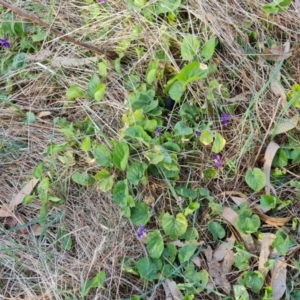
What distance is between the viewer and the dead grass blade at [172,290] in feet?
5.02

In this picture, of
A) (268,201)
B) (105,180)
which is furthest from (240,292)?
(105,180)

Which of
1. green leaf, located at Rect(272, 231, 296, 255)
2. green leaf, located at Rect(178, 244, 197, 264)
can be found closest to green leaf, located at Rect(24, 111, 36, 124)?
green leaf, located at Rect(178, 244, 197, 264)

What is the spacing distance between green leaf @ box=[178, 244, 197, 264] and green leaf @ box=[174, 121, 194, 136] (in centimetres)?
37

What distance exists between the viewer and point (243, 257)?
61.6 inches

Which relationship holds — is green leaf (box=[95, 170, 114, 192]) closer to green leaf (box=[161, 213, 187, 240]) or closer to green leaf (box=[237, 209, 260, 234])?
green leaf (box=[161, 213, 187, 240])

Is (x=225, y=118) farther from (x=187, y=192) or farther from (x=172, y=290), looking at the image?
(x=172, y=290)

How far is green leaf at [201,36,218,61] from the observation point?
5.82 ft

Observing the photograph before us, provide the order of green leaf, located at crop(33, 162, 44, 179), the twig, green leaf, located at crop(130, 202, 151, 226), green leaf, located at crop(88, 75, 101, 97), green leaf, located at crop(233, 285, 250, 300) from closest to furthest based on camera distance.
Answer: green leaf, located at crop(233, 285, 250, 300) → green leaf, located at crop(130, 202, 151, 226) → green leaf, located at crop(33, 162, 44, 179) → green leaf, located at crop(88, 75, 101, 97) → the twig

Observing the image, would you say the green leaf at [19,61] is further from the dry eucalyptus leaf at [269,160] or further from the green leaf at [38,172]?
the dry eucalyptus leaf at [269,160]

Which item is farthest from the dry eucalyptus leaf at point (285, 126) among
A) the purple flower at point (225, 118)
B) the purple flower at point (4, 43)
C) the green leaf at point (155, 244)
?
the purple flower at point (4, 43)

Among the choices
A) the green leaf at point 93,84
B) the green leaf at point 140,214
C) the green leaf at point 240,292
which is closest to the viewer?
the green leaf at point 240,292

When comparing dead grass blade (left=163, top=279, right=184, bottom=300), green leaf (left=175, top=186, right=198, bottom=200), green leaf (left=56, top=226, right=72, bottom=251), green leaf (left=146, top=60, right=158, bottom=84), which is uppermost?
green leaf (left=146, top=60, right=158, bottom=84)

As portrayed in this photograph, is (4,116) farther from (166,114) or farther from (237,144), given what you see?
(237,144)

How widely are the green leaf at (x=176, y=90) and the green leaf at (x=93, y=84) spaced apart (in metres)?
0.27
